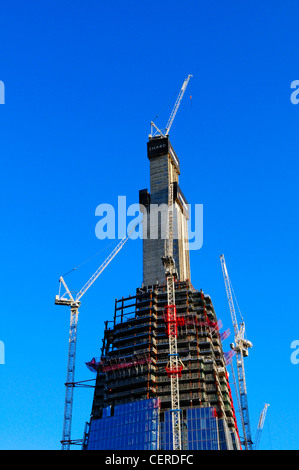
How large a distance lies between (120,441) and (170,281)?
61375 mm

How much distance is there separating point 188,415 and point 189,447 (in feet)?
36.7

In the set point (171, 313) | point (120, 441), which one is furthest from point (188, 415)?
point (171, 313)
